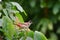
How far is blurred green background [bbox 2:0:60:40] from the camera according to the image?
114 inches

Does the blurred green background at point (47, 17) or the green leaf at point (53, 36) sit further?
the green leaf at point (53, 36)

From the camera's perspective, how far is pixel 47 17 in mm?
3082

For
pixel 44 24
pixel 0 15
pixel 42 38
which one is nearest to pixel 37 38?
pixel 42 38

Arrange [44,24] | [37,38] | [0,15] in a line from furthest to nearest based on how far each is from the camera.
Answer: [44,24]
[0,15]
[37,38]

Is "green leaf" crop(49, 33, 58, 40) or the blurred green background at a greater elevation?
the blurred green background

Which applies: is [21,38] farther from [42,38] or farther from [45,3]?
[45,3]

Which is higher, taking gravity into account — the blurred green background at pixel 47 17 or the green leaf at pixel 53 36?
the blurred green background at pixel 47 17

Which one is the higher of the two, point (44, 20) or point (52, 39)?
point (44, 20)

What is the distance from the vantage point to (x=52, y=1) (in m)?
2.98

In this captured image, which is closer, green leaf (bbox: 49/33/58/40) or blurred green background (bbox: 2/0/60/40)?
blurred green background (bbox: 2/0/60/40)

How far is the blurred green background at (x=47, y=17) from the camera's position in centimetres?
290

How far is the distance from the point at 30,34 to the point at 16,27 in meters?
0.05

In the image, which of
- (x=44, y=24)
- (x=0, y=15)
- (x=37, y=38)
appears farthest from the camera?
(x=44, y=24)

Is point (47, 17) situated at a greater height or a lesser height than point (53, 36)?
greater
